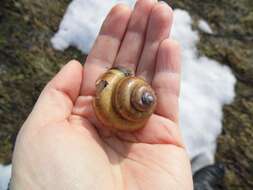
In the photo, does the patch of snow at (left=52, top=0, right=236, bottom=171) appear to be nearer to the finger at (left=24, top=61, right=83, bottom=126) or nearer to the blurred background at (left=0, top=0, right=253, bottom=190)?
the blurred background at (left=0, top=0, right=253, bottom=190)

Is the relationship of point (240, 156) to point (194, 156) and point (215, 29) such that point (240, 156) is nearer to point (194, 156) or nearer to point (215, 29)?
point (194, 156)

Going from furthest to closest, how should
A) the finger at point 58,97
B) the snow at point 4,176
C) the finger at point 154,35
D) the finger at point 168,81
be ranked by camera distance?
the snow at point 4,176, the finger at point 154,35, the finger at point 168,81, the finger at point 58,97

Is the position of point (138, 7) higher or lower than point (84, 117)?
higher

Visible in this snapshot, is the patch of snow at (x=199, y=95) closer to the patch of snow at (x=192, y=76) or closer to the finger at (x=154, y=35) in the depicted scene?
the patch of snow at (x=192, y=76)

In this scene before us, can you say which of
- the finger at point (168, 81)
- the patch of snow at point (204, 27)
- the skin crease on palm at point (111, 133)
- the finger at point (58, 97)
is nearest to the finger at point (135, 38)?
the skin crease on palm at point (111, 133)

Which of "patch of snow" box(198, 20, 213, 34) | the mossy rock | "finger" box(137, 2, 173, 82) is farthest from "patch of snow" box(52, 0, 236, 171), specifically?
"finger" box(137, 2, 173, 82)

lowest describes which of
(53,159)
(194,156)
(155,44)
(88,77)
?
(194,156)

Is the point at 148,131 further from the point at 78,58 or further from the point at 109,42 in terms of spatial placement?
the point at 78,58

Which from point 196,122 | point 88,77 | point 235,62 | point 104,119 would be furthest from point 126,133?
point 235,62
